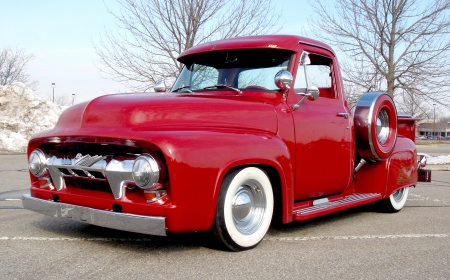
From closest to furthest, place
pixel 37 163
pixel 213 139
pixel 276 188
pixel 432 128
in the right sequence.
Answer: pixel 213 139, pixel 37 163, pixel 276 188, pixel 432 128

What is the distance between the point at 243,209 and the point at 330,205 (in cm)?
126

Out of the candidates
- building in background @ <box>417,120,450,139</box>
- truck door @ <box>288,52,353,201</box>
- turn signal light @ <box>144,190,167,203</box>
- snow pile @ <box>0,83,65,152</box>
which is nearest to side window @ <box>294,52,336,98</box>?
truck door @ <box>288,52,353,201</box>

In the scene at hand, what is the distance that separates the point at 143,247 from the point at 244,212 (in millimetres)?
866

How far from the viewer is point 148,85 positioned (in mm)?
12750

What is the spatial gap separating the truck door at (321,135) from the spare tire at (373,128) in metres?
0.20

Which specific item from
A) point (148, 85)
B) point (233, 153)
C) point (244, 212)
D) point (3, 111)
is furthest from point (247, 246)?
point (3, 111)

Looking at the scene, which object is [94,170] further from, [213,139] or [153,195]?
[213,139]

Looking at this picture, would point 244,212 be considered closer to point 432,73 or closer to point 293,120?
point 293,120

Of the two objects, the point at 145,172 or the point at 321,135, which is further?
the point at 321,135

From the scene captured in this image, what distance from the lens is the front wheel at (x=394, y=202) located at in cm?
586

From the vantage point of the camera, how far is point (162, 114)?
3.62 m

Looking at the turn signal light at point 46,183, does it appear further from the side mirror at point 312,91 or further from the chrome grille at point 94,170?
the side mirror at point 312,91

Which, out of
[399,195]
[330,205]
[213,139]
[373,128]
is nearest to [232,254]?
[213,139]

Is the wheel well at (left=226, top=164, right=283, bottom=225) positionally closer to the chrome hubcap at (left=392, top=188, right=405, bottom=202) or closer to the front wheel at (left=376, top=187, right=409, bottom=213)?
the front wheel at (left=376, top=187, right=409, bottom=213)
